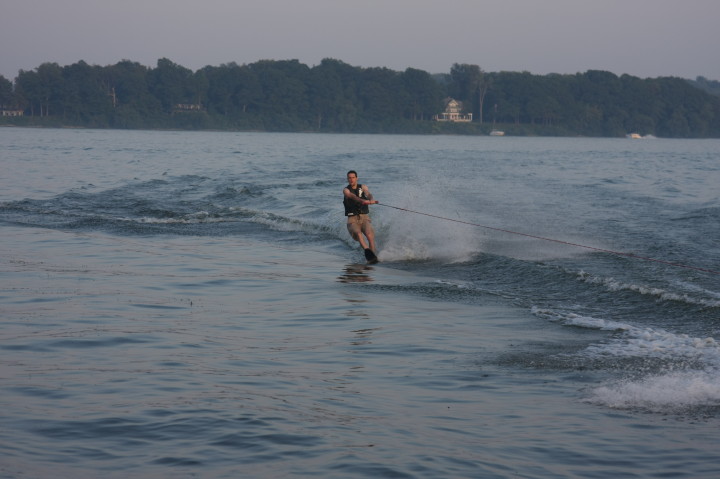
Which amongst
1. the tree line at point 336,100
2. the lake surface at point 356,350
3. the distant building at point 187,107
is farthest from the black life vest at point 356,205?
the distant building at point 187,107

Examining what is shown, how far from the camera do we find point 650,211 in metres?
21.6

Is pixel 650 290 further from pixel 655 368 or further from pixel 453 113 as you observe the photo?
pixel 453 113

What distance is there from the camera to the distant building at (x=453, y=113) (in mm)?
158625

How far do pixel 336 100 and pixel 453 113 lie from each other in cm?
2615

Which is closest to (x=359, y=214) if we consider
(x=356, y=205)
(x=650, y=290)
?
(x=356, y=205)

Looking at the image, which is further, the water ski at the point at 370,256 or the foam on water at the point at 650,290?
the water ski at the point at 370,256

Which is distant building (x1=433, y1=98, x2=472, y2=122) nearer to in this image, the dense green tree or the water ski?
the dense green tree

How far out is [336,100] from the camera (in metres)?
147

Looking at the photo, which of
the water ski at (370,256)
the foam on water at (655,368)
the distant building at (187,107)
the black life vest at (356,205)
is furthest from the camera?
the distant building at (187,107)

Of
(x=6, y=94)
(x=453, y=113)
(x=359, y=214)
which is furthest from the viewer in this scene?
(x=453, y=113)

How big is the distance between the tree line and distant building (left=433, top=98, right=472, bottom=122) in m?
3.27

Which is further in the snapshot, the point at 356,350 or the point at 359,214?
the point at 359,214

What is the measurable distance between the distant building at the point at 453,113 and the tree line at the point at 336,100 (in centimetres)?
327

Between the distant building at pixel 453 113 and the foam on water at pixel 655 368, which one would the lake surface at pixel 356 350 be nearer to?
the foam on water at pixel 655 368
